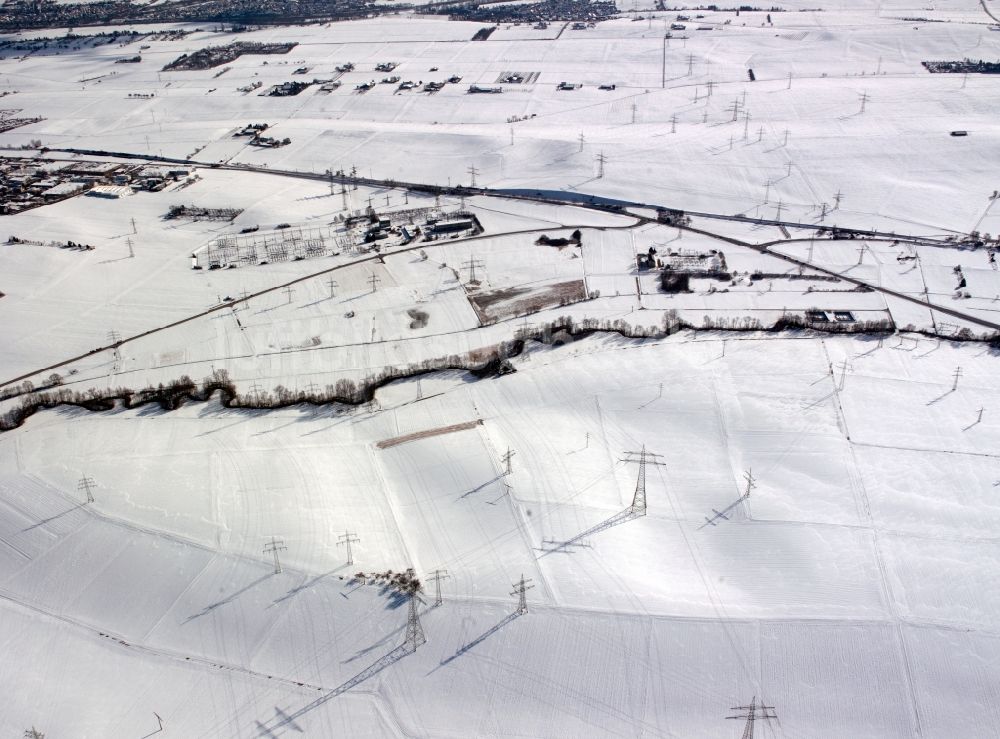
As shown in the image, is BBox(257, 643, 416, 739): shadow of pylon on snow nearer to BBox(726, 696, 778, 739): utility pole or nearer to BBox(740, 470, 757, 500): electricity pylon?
BBox(726, 696, 778, 739): utility pole

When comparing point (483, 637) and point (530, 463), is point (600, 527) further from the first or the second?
point (483, 637)

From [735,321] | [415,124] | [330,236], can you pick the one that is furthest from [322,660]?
[415,124]

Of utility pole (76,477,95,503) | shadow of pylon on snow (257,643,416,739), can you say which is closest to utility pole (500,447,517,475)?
shadow of pylon on snow (257,643,416,739)

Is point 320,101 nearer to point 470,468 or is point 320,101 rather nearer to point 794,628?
point 470,468

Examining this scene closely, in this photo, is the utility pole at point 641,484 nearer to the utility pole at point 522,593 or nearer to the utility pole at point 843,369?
the utility pole at point 522,593

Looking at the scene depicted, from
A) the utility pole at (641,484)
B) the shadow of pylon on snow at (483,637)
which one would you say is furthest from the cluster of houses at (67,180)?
the shadow of pylon on snow at (483,637)
